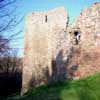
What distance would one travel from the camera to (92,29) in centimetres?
879

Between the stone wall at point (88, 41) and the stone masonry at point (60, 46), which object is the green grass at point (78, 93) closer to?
the stone wall at point (88, 41)

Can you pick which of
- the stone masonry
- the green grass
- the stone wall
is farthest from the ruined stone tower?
the green grass

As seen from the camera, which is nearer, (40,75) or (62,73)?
(62,73)

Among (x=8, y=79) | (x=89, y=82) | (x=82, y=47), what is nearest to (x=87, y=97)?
(x=89, y=82)

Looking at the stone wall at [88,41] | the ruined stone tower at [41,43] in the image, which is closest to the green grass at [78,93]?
the stone wall at [88,41]

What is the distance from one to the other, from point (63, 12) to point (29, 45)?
2.54 m

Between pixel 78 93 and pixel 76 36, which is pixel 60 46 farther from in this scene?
pixel 78 93

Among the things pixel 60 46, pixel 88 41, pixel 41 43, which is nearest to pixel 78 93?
pixel 88 41

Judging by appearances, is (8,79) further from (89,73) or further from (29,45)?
(89,73)

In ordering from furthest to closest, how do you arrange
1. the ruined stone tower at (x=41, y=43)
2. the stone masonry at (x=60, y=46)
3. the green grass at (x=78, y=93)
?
the ruined stone tower at (x=41, y=43) < the stone masonry at (x=60, y=46) < the green grass at (x=78, y=93)

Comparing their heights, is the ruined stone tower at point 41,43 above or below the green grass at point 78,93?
above

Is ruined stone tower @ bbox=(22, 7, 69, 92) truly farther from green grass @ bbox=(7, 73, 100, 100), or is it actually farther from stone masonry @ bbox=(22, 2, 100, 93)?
green grass @ bbox=(7, 73, 100, 100)

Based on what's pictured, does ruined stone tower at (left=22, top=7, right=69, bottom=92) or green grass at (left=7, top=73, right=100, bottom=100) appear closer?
green grass at (left=7, top=73, right=100, bottom=100)

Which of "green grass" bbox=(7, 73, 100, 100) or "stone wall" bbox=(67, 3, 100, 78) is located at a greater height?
"stone wall" bbox=(67, 3, 100, 78)
